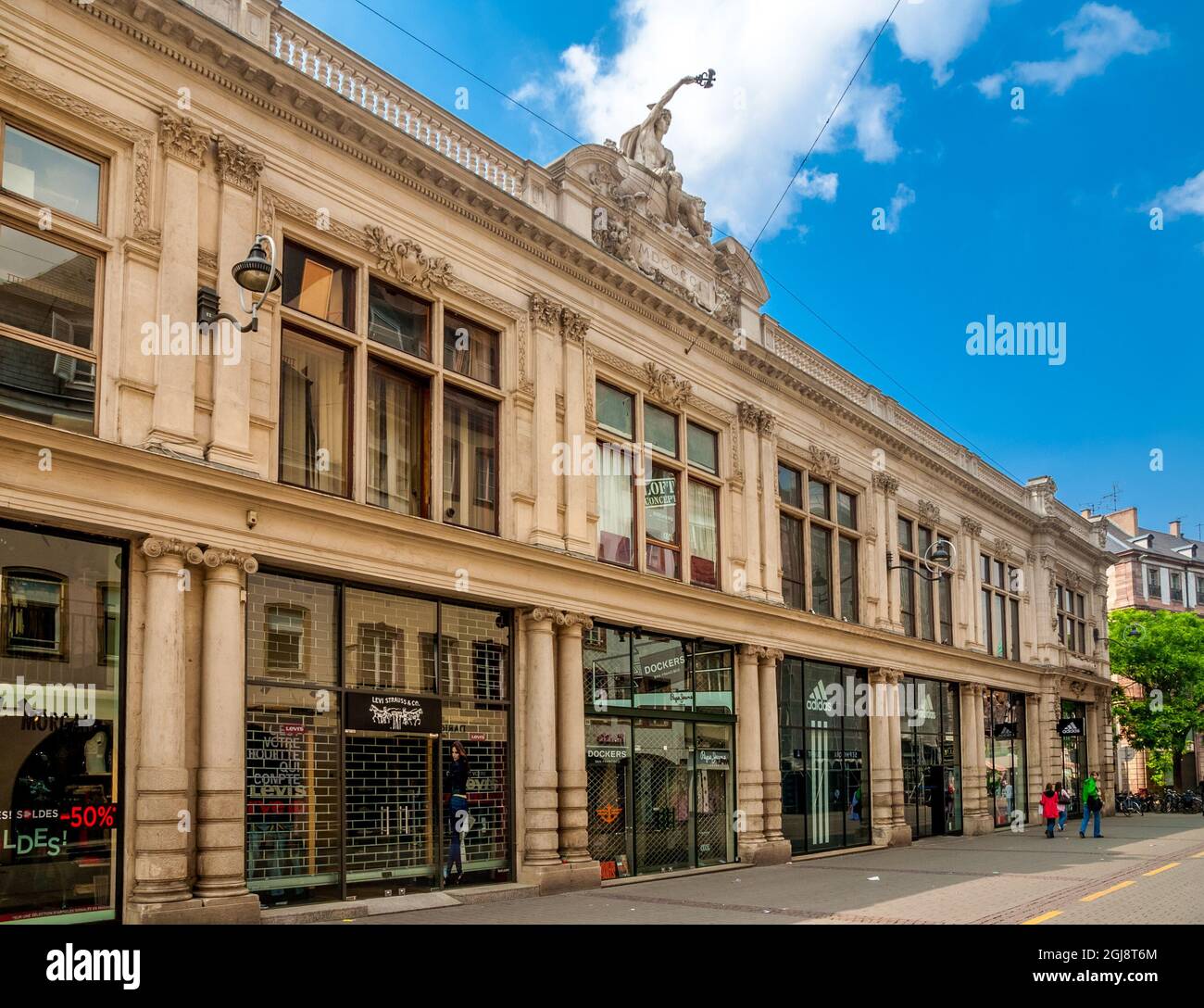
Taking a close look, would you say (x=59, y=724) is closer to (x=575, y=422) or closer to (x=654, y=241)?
(x=575, y=422)

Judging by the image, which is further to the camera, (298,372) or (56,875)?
(298,372)

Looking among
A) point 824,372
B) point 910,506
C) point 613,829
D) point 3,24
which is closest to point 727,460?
point 824,372

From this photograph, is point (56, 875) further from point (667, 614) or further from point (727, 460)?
point (727, 460)

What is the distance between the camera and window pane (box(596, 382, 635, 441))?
72.1 ft

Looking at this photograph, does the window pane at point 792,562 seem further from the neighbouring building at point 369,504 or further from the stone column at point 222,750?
the stone column at point 222,750

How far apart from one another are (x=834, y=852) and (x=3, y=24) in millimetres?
22709

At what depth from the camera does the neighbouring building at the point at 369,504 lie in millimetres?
13359

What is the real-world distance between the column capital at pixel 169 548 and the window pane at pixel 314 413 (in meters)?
2.13

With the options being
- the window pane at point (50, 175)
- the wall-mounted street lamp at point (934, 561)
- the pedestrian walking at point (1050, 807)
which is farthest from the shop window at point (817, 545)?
the window pane at point (50, 175)

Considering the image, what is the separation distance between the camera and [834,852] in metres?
27.3

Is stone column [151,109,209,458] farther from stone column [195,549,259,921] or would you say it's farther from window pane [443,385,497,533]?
window pane [443,385,497,533]

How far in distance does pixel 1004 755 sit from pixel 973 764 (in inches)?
146

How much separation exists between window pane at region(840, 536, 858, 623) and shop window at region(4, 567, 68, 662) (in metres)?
20.3

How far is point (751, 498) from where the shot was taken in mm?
25672
